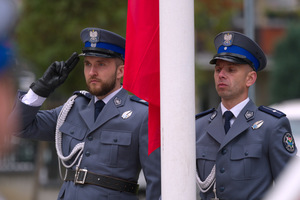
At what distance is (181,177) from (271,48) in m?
25.2

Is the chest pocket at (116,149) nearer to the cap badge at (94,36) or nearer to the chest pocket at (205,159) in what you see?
the chest pocket at (205,159)

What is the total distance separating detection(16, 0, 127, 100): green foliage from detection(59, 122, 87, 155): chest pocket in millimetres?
6375

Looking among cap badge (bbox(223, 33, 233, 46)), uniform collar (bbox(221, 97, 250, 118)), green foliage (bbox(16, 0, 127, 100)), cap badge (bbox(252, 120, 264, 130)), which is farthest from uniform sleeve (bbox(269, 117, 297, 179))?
green foliage (bbox(16, 0, 127, 100))

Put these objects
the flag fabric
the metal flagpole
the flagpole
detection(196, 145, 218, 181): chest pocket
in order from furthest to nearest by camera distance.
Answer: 1. the metal flagpole
2. detection(196, 145, 218, 181): chest pocket
3. the flag fabric
4. the flagpole

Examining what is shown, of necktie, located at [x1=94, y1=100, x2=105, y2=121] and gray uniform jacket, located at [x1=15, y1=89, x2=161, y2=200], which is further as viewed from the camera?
necktie, located at [x1=94, y1=100, x2=105, y2=121]

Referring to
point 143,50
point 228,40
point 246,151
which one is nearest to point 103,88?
point 143,50

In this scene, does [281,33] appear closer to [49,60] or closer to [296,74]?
[296,74]

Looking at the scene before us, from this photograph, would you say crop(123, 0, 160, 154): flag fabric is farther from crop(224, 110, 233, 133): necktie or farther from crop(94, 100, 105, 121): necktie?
crop(94, 100, 105, 121): necktie

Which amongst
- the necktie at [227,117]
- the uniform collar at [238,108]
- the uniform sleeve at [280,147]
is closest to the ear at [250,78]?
the uniform collar at [238,108]

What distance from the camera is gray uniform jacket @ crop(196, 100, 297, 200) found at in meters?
4.07

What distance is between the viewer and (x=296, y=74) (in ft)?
82.0

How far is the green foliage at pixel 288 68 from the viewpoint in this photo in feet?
81.7

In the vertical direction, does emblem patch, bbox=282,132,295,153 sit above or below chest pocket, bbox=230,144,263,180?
above

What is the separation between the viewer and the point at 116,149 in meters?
4.53
